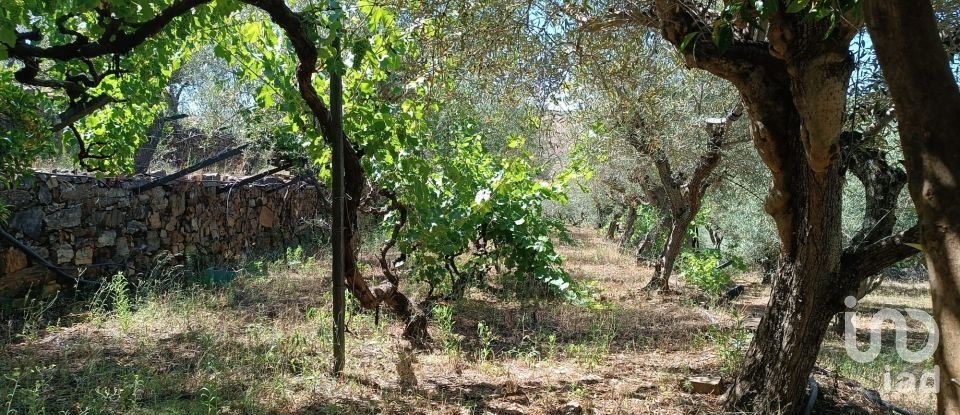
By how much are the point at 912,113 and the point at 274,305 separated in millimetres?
5589

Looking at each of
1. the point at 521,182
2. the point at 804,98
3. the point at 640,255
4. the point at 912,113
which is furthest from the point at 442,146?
the point at 640,255

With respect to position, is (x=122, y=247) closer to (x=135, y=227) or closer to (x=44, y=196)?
(x=135, y=227)

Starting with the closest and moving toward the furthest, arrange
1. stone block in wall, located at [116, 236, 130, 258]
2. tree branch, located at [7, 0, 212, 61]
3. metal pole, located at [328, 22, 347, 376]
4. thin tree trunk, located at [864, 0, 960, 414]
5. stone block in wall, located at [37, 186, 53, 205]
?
thin tree trunk, located at [864, 0, 960, 414] < tree branch, located at [7, 0, 212, 61] < metal pole, located at [328, 22, 347, 376] < stone block in wall, located at [37, 186, 53, 205] < stone block in wall, located at [116, 236, 130, 258]

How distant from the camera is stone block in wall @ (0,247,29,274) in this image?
5.67 meters

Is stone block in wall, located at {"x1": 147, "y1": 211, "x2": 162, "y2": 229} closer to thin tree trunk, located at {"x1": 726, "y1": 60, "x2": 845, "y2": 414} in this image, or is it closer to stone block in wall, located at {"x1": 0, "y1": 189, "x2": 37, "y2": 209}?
stone block in wall, located at {"x1": 0, "y1": 189, "x2": 37, "y2": 209}

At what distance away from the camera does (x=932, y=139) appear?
1484 millimetres

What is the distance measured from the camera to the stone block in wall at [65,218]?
246 inches

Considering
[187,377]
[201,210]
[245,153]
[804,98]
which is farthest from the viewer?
[245,153]

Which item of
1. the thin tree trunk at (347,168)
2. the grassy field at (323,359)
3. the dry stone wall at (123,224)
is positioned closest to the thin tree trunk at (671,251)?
the grassy field at (323,359)

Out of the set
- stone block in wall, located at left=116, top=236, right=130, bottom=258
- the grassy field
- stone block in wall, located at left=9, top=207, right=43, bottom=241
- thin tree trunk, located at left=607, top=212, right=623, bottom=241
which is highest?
thin tree trunk, located at left=607, top=212, right=623, bottom=241

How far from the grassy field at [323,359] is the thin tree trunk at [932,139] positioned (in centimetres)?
234

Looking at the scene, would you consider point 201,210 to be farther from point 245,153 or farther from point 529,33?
point 529,33

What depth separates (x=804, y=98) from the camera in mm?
2918

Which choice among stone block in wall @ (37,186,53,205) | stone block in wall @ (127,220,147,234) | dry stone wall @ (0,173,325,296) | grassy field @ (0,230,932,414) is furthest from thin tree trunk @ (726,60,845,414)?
stone block in wall @ (127,220,147,234)
